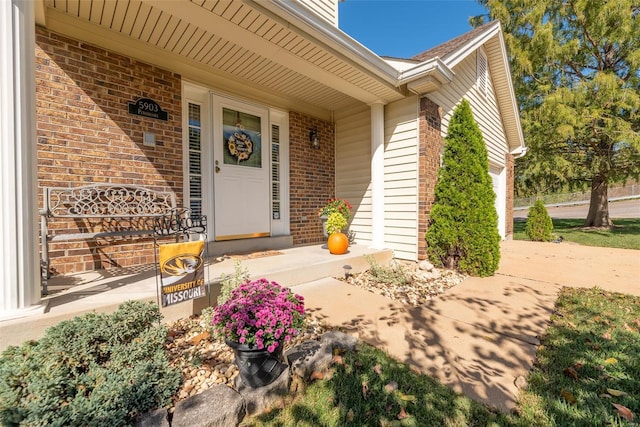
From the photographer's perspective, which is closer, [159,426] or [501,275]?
[159,426]

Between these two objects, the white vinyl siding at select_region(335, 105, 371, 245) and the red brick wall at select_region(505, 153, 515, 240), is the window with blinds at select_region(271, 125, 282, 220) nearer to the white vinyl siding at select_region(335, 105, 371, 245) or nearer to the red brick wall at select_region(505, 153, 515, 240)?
the white vinyl siding at select_region(335, 105, 371, 245)

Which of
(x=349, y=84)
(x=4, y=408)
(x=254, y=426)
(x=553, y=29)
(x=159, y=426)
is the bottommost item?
(x=254, y=426)

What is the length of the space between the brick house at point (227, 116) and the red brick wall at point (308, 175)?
0.03 m

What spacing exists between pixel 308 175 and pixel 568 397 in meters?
4.68

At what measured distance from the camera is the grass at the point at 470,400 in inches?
60.9

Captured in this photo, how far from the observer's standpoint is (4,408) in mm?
1324

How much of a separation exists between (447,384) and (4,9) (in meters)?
3.82

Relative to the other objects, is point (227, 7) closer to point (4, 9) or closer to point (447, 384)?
point (4, 9)

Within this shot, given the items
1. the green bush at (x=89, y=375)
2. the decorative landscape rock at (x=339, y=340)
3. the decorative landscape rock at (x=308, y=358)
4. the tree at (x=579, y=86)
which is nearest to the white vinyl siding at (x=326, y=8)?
the decorative landscape rock at (x=339, y=340)

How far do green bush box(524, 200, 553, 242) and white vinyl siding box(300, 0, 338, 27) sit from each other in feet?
25.8

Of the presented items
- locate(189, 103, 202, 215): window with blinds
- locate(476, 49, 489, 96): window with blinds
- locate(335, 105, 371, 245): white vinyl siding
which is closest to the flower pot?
locate(335, 105, 371, 245): white vinyl siding

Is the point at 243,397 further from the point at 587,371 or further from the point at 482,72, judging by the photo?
the point at 482,72

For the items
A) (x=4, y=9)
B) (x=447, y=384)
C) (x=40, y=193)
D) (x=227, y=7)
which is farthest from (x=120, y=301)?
(x=227, y=7)

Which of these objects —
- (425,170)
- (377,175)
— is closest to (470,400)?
(425,170)
